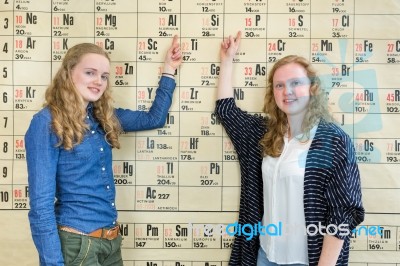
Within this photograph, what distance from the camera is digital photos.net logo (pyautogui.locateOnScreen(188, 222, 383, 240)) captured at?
1.43 m

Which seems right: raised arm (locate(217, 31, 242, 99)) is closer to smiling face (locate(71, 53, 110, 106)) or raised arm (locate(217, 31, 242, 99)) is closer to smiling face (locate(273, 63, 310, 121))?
smiling face (locate(273, 63, 310, 121))

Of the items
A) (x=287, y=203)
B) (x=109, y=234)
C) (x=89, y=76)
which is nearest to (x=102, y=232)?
(x=109, y=234)

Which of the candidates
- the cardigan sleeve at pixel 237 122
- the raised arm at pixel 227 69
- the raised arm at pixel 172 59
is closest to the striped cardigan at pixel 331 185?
the cardigan sleeve at pixel 237 122

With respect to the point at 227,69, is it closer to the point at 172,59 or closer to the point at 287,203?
the point at 172,59

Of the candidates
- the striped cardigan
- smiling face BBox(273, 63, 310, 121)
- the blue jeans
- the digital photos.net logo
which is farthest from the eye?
the blue jeans

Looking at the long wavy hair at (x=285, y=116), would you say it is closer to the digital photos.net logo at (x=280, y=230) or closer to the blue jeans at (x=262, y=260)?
the digital photos.net logo at (x=280, y=230)

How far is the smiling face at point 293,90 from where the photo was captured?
153 cm

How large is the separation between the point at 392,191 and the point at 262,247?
2.32 ft

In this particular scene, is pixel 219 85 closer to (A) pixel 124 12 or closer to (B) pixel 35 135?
(A) pixel 124 12

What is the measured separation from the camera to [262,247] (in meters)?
1.64

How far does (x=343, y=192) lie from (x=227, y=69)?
758 mm

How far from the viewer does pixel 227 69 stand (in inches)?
71.2

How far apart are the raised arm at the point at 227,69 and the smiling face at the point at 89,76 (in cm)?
55

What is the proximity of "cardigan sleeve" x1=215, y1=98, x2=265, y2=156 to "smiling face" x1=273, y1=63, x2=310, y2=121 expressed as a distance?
19 cm
